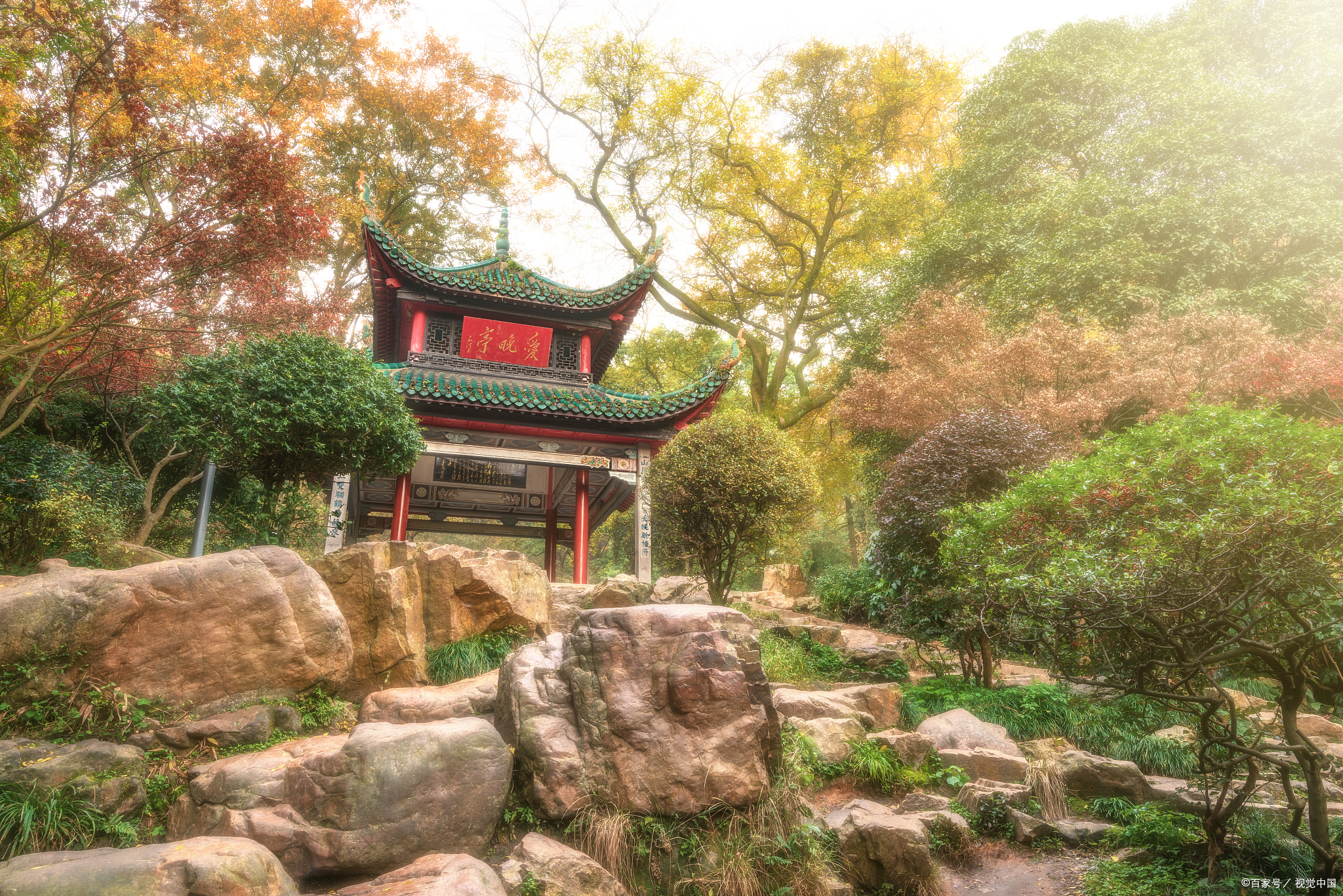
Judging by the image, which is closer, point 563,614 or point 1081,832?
point 1081,832

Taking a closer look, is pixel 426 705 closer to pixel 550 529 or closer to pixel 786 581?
pixel 550 529

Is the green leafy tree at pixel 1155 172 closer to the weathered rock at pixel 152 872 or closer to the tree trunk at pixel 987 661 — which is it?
the tree trunk at pixel 987 661

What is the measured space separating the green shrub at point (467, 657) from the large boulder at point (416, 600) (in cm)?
11

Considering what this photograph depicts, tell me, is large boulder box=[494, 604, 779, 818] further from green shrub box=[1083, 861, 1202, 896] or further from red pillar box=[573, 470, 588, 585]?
red pillar box=[573, 470, 588, 585]

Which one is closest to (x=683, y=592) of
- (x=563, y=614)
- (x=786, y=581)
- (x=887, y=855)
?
(x=563, y=614)

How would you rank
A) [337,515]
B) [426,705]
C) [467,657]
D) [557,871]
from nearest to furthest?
[557,871]
[426,705]
[467,657]
[337,515]

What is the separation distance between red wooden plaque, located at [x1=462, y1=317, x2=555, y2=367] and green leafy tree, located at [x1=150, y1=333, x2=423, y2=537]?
4.28 metres

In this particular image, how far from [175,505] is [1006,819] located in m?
13.6

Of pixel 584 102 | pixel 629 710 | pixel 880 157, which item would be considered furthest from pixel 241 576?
pixel 880 157

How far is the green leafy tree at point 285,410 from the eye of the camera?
776 centimetres

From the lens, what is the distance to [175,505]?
1267 cm

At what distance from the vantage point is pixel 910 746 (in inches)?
277

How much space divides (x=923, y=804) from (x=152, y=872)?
554cm

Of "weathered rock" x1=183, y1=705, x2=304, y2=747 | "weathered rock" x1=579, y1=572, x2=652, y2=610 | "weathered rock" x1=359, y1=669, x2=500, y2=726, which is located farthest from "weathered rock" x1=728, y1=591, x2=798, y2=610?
"weathered rock" x1=183, y1=705, x2=304, y2=747
